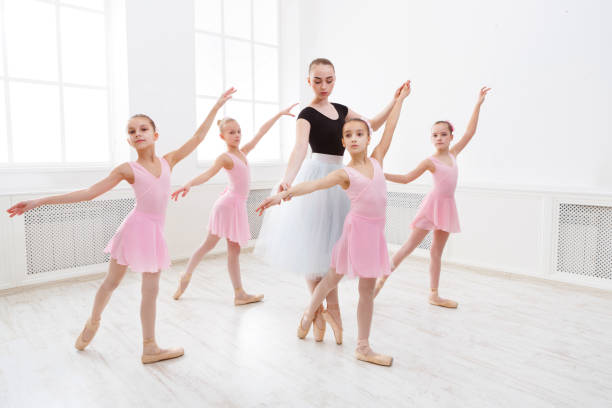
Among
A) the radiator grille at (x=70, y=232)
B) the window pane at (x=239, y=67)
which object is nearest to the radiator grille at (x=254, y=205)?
the window pane at (x=239, y=67)

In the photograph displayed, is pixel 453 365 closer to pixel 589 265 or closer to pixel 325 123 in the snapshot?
pixel 325 123

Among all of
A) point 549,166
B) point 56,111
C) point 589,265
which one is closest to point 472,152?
point 549,166

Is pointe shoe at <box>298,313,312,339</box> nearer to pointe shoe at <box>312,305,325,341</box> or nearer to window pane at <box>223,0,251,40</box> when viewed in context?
pointe shoe at <box>312,305,325,341</box>

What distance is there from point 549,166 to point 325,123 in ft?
6.74

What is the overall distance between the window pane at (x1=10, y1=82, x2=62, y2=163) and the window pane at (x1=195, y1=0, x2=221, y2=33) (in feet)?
4.68

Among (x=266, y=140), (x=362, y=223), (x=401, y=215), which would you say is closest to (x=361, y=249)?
(x=362, y=223)

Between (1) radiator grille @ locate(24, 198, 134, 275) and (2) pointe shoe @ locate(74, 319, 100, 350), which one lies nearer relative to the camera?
(2) pointe shoe @ locate(74, 319, 100, 350)

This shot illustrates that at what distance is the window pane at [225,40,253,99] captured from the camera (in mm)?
4379

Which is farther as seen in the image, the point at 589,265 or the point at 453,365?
the point at 589,265

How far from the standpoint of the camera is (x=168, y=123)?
366 cm

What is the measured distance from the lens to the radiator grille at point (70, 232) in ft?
10.2

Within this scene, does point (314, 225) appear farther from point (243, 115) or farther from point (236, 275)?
point (243, 115)

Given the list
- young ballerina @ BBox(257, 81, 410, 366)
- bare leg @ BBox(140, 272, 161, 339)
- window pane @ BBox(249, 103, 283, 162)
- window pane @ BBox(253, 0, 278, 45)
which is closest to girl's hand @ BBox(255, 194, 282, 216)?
young ballerina @ BBox(257, 81, 410, 366)

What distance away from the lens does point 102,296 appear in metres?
2.04
